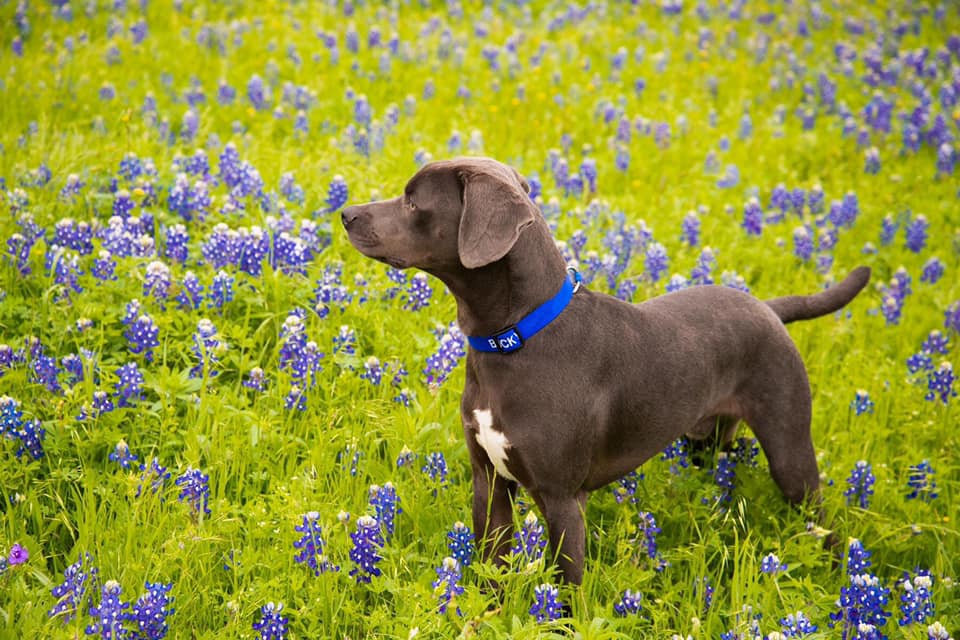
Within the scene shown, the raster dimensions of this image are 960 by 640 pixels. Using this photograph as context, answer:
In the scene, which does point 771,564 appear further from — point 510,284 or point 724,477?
point 510,284

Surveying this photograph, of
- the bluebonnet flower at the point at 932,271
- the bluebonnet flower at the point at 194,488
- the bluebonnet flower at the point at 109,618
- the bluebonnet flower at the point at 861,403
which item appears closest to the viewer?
the bluebonnet flower at the point at 109,618

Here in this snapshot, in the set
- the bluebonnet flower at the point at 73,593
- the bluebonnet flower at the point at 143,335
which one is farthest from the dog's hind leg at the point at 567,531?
the bluebonnet flower at the point at 143,335

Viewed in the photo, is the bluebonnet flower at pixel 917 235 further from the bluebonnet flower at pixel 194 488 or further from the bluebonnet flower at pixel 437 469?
the bluebonnet flower at pixel 194 488

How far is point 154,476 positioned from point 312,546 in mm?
685

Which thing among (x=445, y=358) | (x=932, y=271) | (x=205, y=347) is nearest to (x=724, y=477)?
(x=445, y=358)

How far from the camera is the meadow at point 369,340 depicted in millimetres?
3209

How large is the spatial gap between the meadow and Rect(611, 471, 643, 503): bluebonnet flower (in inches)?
0.5

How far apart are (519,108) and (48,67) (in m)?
3.62

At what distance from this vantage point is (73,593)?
287 centimetres

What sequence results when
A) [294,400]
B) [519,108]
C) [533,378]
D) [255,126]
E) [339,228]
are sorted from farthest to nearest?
[519,108], [255,126], [339,228], [294,400], [533,378]

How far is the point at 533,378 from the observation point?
3064 millimetres

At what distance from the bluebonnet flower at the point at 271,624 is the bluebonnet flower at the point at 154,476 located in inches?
24.9

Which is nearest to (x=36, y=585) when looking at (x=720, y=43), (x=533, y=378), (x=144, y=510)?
(x=144, y=510)

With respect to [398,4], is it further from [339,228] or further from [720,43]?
[339,228]
